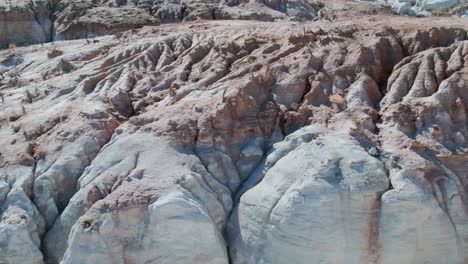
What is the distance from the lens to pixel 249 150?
11000 mm

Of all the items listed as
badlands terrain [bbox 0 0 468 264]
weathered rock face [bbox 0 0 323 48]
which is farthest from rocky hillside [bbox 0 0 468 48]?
badlands terrain [bbox 0 0 468 264]

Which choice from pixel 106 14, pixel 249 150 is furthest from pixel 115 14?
pixel 249 150

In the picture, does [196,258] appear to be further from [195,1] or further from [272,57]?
[195,1]

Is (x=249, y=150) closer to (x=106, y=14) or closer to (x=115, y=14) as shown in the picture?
(x=115, y=14)

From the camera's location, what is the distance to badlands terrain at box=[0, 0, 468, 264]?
9320mm

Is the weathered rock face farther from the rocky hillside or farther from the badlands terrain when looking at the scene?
the badlands terrain

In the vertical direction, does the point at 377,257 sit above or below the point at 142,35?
below

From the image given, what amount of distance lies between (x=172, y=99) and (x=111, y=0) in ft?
43.5

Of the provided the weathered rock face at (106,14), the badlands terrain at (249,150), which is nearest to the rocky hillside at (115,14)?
the weathered rock face at (106,14)

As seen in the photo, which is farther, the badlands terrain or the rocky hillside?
the rocky hillside

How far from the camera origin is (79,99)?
13.2 metres

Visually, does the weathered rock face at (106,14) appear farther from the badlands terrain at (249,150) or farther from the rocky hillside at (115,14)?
the badlands terrain at (249,150)

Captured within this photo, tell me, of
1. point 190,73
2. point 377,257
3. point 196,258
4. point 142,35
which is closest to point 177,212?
point 196,258

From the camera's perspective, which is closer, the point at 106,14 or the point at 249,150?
the point at 249,150
